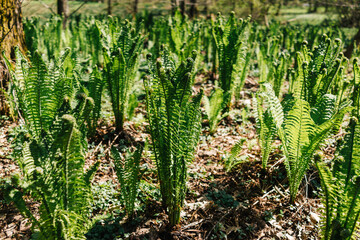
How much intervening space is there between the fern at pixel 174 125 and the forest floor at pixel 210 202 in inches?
9.6

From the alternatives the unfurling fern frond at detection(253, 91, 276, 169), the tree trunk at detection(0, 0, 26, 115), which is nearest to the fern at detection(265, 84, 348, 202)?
the unfurling fern frond at detection(253, 91, 276, 169)

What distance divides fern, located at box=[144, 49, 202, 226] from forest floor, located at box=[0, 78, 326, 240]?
0.24 metres

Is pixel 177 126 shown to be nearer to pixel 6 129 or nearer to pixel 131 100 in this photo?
pixel 131 100

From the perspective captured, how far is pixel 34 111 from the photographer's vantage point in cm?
158

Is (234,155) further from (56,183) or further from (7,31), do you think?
(7,31)

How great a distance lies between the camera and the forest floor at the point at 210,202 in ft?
5.53

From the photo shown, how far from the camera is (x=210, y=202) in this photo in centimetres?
192

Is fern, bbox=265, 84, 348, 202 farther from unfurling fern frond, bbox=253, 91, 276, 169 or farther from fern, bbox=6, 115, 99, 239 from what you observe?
fern, bbox=6, 115, 99, 239

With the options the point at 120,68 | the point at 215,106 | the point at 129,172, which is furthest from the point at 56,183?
the point at 215,106

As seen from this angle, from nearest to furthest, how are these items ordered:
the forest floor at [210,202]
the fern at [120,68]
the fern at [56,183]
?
the fern at [56,183] → the forest floor at [210,202] → the fern at [120,68]

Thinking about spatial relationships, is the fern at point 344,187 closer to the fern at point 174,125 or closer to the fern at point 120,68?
the fern at point 174,125

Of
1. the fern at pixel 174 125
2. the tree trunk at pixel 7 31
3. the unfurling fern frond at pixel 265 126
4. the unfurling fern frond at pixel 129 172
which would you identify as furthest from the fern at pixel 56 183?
the tree trunk at pixel 7 31

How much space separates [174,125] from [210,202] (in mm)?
756

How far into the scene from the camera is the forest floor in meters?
1.69
